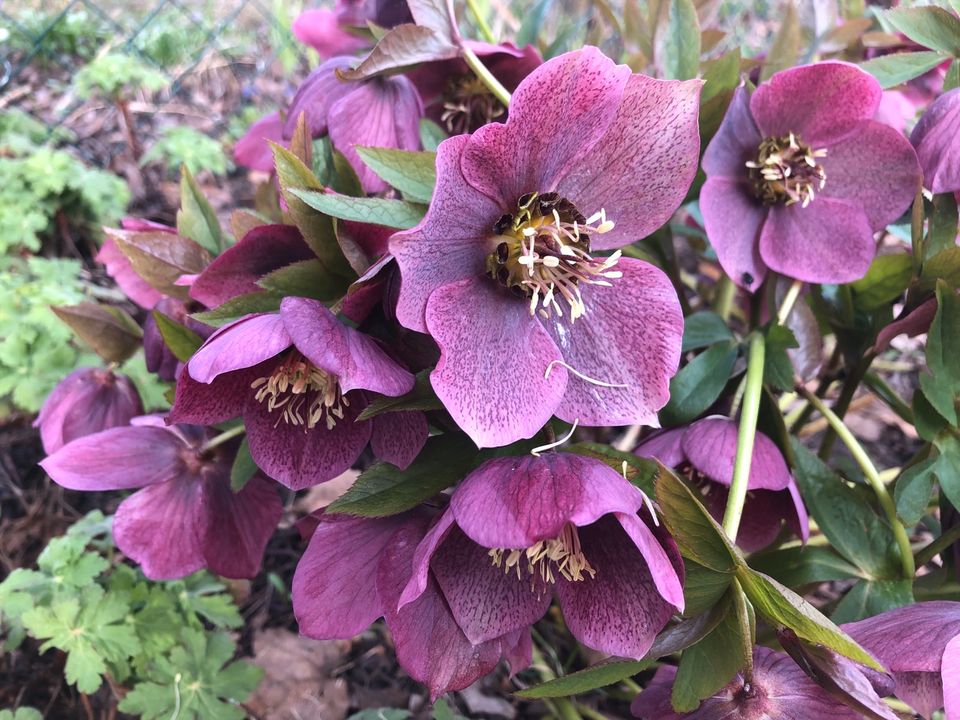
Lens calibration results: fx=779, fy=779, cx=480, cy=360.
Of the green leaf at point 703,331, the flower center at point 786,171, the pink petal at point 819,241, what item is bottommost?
the green leaf at point 703,331

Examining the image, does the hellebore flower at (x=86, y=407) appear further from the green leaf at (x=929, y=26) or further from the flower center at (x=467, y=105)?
the green leaf at (x=929, y=26)

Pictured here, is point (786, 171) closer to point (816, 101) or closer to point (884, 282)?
point (816, 101)

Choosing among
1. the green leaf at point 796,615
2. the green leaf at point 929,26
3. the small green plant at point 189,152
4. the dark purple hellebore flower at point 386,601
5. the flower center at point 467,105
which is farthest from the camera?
the small green plant at point 189,152

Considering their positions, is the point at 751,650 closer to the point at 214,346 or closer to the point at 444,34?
the point at 214,346

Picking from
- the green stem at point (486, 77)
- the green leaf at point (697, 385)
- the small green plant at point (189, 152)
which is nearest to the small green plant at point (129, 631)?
the green leaf at point (697, 385)

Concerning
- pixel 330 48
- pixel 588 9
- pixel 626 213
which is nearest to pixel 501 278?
pixel 626 213

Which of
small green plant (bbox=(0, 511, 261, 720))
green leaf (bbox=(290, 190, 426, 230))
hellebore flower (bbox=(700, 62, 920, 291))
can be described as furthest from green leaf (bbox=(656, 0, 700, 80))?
small green plant (bbox=(0, 511, 261, 720))

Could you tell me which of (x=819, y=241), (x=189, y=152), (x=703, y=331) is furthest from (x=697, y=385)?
(x=189, y=152)
